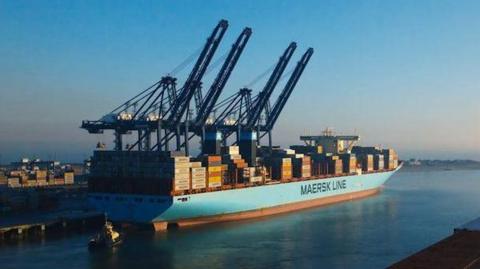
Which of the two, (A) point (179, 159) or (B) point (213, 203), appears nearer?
(A) point (179, 159)

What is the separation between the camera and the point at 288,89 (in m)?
92.5

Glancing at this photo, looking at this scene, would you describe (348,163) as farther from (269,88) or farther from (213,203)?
(213,203)

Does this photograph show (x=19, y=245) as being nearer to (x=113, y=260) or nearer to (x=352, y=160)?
(x=113, y=260)

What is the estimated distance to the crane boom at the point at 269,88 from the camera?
86.4 meters

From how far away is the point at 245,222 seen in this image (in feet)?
207

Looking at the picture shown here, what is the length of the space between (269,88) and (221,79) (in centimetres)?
1603

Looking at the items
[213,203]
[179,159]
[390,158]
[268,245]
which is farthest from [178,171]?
[390,158]

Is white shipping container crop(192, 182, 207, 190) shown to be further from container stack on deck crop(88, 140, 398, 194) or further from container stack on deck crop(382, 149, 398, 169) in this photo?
container stack on deck crop(382, 149, 398, 169)

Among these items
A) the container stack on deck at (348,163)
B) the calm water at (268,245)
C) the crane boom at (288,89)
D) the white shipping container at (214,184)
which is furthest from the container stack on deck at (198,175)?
the container stack on deck at (348,163)

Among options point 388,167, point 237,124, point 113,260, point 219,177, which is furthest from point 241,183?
point 388,167

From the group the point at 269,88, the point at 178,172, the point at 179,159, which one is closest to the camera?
the point at 178,172

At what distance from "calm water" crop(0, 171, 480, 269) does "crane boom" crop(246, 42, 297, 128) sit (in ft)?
→ 72.1

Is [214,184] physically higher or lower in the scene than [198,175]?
lower

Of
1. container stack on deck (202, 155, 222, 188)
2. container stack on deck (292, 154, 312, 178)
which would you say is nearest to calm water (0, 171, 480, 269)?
container stack on deck (202, 155, 222, 188)
